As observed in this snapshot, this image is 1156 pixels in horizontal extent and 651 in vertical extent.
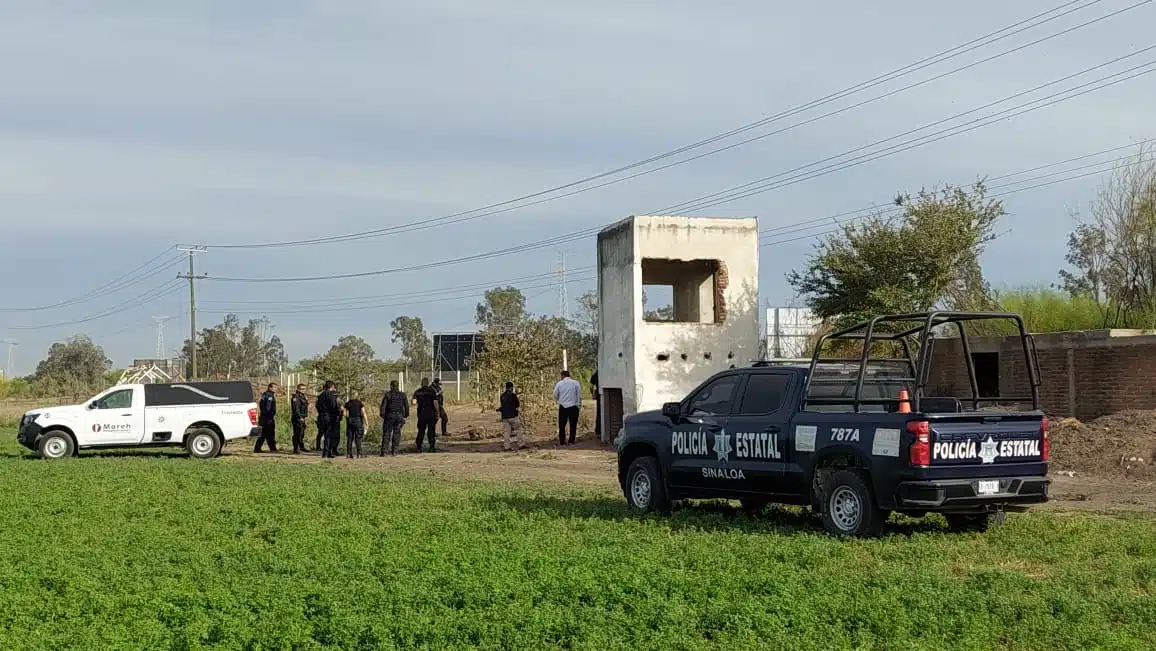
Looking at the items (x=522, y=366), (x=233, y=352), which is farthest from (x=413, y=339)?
(x=522, y=366)

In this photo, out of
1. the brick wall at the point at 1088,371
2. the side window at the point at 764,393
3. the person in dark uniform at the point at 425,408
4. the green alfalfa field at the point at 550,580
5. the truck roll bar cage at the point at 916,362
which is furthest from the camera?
the person in dark uniform at the point at 425,408

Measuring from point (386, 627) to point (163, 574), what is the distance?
3.64 m

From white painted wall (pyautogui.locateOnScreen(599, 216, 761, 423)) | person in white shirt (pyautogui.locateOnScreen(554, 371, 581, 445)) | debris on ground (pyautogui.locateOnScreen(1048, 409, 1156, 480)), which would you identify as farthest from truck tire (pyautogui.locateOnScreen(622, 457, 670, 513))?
person in white shirt (pyautogui.locateOnScreen(554, 371, 581, 445))

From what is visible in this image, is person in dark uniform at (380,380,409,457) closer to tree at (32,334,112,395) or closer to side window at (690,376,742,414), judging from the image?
side window at (690,376,742,414)

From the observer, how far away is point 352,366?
41750 millimetres

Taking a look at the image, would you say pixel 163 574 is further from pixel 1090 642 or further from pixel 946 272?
pixel 946 272

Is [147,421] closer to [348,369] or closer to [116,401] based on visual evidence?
[116,401]

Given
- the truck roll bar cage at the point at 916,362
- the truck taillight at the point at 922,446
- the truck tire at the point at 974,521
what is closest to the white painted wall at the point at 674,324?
the truck roll bar cage at the point at 916,362

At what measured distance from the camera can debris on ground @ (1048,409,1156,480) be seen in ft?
69.3

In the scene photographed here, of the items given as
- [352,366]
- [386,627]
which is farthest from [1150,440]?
[352,366]

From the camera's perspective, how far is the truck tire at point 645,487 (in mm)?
15688

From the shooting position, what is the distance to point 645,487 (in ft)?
52.5

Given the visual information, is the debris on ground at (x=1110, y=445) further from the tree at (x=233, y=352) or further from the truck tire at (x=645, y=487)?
the tree at (x=233, y=352)

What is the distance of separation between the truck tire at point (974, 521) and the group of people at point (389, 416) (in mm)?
17436
